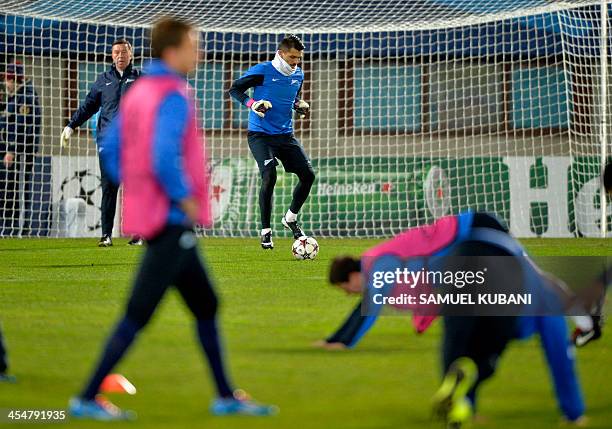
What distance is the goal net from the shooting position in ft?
58.7

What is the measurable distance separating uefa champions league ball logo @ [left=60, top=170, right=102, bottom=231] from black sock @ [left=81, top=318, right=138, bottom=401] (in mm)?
13487

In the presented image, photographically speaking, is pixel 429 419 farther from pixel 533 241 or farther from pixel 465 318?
pixel 533 241

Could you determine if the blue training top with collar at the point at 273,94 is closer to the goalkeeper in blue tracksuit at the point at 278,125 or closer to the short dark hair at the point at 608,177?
the goalkeeper in blue tracksuit at the point at 278,125

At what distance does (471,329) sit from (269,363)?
161 centimetres

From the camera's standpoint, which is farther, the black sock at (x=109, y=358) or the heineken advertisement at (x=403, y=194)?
the heineken advertisement at (x=403, y=194)

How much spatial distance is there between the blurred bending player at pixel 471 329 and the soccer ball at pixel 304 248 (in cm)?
661

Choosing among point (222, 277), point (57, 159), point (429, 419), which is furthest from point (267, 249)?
point (429, 419)

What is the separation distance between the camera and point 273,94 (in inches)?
519

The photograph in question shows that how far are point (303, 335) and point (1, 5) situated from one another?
12328mm

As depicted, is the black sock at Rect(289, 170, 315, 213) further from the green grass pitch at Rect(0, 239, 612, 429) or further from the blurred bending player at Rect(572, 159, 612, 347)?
the blurred bending player at Rect(572, 159, 612, 347)

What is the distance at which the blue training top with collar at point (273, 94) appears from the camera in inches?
514

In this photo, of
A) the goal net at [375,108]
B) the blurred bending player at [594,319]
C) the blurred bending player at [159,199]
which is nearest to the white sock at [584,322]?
the blurred bending player at [594,319]

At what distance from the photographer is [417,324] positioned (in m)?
5.67

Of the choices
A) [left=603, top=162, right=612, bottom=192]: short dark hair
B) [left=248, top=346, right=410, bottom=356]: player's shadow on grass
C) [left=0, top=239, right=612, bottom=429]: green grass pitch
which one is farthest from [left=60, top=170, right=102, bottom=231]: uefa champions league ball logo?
[left=603, top=162, right=612, bottom=192]: short dark hair
